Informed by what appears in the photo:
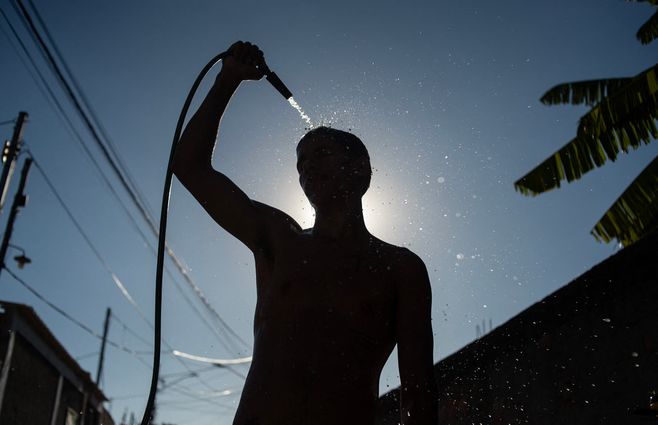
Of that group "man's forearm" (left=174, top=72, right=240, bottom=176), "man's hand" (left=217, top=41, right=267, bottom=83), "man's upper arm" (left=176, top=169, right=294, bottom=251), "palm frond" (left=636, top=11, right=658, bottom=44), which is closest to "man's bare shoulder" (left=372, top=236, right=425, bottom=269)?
"man's upper arm" (left=176, top=169, right=294, bottom=251)

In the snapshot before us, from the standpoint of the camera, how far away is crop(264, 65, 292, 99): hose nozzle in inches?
104

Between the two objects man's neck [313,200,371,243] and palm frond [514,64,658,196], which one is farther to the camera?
palm frond [514,64,658,196]

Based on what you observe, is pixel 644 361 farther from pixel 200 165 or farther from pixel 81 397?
pixel 81 397

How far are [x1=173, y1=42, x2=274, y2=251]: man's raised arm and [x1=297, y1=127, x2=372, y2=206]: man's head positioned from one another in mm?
244

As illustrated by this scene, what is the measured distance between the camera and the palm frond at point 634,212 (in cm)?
654

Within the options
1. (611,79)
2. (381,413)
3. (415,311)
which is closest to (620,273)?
(415,311)

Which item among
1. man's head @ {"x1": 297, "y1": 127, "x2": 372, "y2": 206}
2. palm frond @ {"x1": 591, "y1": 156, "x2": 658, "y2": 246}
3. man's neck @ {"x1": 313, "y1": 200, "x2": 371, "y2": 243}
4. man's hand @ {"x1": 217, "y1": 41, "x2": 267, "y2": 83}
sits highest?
palm frond @ {"x1": 591, "y1": 156, "x2": 658, "y2": 246}

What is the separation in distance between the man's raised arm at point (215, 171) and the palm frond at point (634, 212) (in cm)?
572

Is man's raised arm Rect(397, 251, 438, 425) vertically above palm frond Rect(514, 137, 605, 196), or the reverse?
palm frond Rect(514, 137, 605, 196)

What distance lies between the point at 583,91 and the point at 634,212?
279 centimetres

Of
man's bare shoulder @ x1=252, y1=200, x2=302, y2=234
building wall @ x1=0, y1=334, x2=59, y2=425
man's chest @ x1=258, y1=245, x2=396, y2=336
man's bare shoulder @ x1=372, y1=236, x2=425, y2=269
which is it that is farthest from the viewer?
building wall @ x1=0, y1=334, x2=59, y2=425

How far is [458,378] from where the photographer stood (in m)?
5.81

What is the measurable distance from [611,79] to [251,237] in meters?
8.10

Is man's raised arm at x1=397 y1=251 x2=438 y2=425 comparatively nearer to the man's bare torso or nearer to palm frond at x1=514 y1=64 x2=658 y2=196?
the man's bare torso
